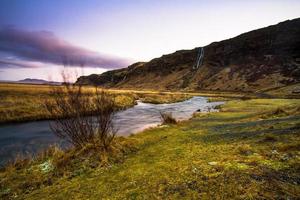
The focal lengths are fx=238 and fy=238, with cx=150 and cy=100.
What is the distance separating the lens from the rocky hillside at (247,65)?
119 metres

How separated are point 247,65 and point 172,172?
151466 mm

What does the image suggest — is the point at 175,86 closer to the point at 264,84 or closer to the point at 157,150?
the point at 264,84

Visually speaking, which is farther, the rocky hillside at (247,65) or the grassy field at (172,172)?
the rocky hillside at (247,65)

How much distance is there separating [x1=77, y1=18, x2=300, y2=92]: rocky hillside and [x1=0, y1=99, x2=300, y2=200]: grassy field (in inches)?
4054

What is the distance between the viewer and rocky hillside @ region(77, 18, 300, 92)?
118875mm

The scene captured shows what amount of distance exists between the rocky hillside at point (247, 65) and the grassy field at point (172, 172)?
10296 centimetres

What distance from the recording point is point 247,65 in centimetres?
14612

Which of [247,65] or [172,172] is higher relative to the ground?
[247,65]

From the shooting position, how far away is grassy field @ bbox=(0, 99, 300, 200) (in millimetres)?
6816

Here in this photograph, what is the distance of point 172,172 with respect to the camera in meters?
8.68

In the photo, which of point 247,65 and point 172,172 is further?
point 247,65

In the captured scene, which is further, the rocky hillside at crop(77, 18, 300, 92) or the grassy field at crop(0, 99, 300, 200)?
the rocky hillside at crop(77, 18, 300, 92)

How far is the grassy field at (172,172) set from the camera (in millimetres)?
6816

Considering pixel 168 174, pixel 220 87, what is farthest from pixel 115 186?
pixel 220 87
